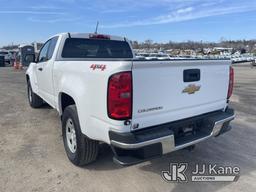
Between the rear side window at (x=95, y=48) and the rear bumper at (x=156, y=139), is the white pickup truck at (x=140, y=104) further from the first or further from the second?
the rear side window at (x=95, y=48)

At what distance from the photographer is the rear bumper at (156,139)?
3.18 m

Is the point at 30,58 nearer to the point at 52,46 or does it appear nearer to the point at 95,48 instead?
the point at 52,46

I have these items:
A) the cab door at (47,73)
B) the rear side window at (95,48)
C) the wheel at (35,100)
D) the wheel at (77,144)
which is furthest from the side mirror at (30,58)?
the wheel at (77,144)

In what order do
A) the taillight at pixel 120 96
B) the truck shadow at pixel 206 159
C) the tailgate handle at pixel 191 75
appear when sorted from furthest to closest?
1. the truck shadow at pixel 206 159
2. the tailgate handle at pixel 191 75
3. the taillight at pixel 120 96

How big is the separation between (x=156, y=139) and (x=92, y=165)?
147 centimetres

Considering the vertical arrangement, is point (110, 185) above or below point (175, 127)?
below

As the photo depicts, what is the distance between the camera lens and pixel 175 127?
3.65 meters

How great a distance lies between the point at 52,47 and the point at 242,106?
6045 millimetres

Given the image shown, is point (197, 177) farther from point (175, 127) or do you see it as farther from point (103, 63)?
point (103, 63)

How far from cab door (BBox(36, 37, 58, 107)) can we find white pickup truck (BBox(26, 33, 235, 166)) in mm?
570

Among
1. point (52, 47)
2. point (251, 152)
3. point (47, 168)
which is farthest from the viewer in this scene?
point (52, 47)

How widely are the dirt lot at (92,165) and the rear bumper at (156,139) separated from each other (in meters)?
0.58

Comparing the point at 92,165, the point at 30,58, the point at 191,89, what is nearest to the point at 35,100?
the point at 30,58

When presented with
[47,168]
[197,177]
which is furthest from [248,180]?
[47,168]
